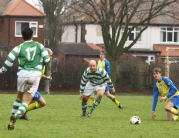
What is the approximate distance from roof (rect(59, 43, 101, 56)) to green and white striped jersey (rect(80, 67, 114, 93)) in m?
36.5

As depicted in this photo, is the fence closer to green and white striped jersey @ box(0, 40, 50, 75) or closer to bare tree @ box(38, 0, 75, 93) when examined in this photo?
bare tree @ box(38, 0, 75, 93)

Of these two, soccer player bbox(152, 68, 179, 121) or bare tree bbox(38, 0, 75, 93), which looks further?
bare tree bbox(38, 0, 75, 93)

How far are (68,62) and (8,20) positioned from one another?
13404mm

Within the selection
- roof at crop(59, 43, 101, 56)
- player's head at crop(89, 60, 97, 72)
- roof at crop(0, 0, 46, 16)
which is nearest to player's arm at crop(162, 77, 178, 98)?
player's head at crop(89, 60, 97, 72)

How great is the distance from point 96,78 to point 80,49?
3920cm

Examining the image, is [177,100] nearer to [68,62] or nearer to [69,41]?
[68,62]

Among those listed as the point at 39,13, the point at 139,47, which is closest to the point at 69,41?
the point at 139,47

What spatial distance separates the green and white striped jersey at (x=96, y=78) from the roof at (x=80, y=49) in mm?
36455

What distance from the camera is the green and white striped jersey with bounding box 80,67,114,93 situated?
15.5 metres

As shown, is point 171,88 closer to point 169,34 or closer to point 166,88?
point 166,88

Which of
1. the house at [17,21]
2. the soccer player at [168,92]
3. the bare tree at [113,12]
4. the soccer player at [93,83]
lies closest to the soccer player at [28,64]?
the soccer player at [93,83]

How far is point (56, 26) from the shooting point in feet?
153

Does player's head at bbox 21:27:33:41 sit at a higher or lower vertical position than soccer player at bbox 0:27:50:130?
higher

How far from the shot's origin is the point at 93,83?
16.0 metres
